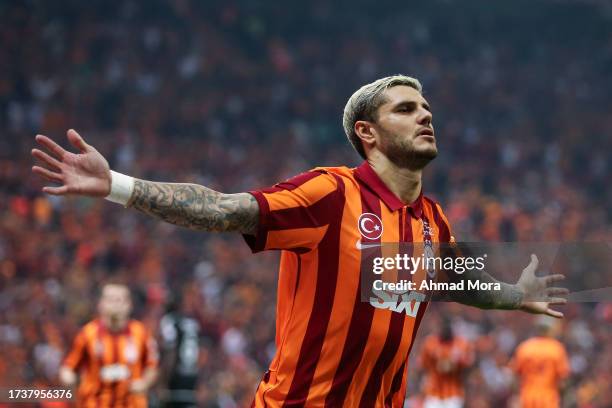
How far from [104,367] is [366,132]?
16.5 ft

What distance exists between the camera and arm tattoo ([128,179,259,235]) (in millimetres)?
3150

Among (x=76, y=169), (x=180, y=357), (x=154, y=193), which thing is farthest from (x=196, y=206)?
(x=180, y=357)

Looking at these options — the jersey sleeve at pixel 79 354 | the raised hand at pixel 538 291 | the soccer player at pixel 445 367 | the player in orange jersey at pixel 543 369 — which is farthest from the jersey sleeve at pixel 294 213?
the soccer player at pixel 445 367

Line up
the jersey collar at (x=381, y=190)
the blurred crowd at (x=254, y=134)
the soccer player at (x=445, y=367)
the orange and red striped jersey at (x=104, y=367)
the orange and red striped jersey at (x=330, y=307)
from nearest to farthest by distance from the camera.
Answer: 1. the orange and red striped jersey at (x=330, y=307)
2. the jersey collar at (x=381, y=190)
3. the orange and red striped jersey at (x=104, y=367)
4. the soccer player at (x=445, y=367)
5. the blurred crowd at (x=254, y=134)

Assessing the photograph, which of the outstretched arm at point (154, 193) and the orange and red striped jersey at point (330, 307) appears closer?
the outstretched arm at point (154, 193)

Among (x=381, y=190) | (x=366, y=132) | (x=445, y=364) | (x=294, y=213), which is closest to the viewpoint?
(x=294, y=213)

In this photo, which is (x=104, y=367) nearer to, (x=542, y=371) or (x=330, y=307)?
(x=542, y=371)

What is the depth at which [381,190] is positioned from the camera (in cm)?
360

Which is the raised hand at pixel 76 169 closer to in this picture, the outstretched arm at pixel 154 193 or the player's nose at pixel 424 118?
the outstretched arm at pixel 154 193

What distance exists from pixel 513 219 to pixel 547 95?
612cm

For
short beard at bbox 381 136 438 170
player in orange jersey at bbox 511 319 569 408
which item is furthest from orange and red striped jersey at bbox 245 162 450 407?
player in orange jersey at bbox 511 319 569 408

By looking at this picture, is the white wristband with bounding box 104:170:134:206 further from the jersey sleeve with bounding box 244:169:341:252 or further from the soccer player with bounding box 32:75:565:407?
the jersey sleeve with bounding box 244:169:341:252

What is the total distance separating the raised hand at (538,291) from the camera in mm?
3852

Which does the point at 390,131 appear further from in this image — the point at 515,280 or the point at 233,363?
the point at 233,363
